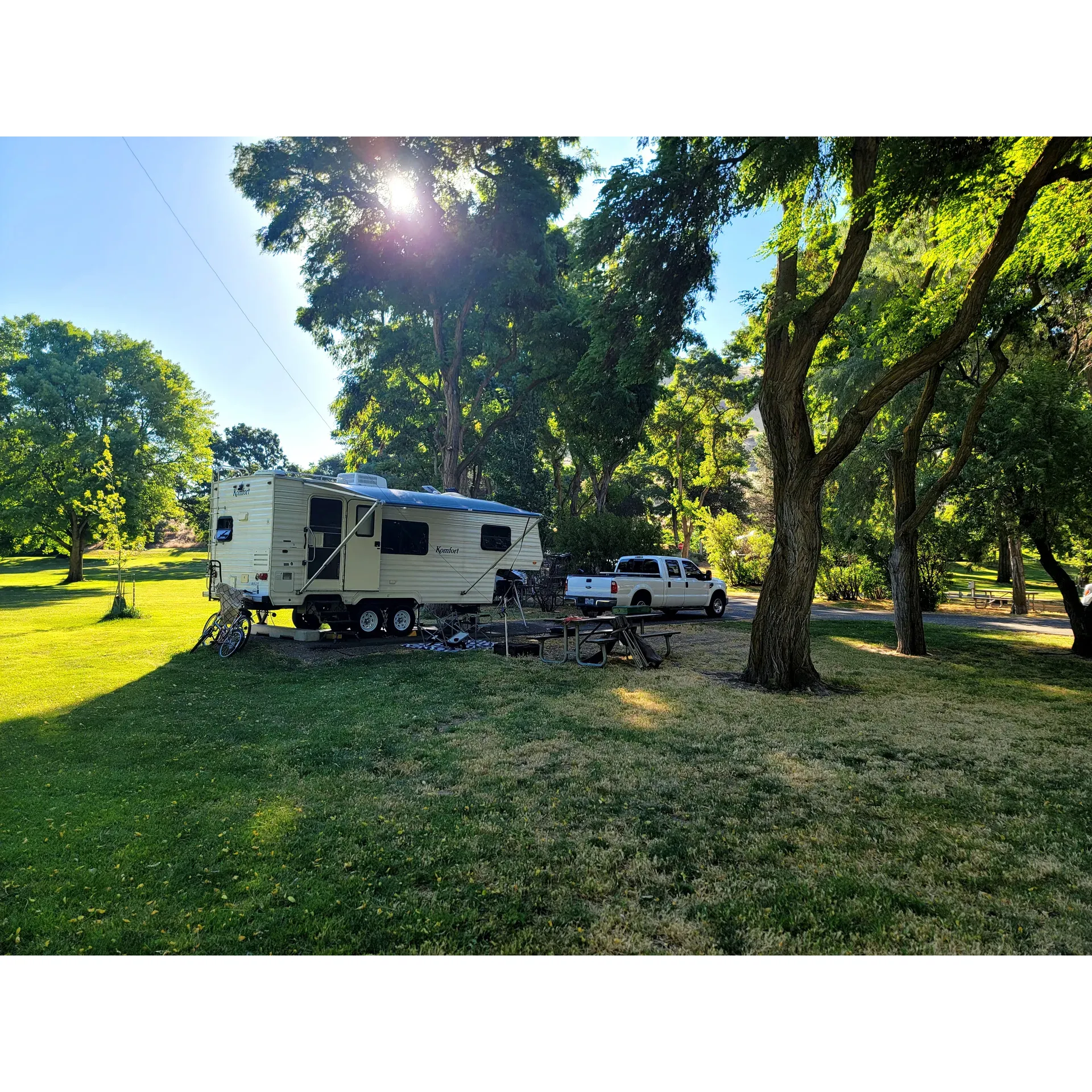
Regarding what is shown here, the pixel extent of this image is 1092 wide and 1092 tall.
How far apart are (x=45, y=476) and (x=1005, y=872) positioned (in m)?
29.9

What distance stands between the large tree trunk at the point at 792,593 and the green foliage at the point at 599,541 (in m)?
12.4

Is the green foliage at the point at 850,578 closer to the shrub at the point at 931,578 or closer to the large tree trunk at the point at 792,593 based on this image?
the shrub at the point at 931,578

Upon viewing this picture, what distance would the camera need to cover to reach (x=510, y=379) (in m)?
20.6

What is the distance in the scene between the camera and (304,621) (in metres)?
11.5

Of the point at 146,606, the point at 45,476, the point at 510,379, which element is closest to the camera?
the point at 146,606

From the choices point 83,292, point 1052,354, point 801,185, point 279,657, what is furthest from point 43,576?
point 1052,354

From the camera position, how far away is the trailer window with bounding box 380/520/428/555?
11.9 meters

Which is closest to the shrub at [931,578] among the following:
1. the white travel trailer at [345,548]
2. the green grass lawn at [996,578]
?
the green grass lawn at [996,578]

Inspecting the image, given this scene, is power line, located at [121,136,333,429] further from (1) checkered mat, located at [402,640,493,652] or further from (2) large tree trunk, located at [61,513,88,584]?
(2) large tree trunk, located at [61,513,88,584]

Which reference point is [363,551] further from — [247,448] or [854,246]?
[247,448]

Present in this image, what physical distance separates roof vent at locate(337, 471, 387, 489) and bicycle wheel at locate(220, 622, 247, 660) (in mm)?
3137

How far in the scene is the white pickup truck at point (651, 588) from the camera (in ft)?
47.9

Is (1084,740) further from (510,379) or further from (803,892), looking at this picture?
(510,379)

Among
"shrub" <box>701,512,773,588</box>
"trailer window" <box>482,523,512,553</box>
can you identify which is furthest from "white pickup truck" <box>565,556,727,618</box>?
"shrub" <box>701,512,773,588</box>
